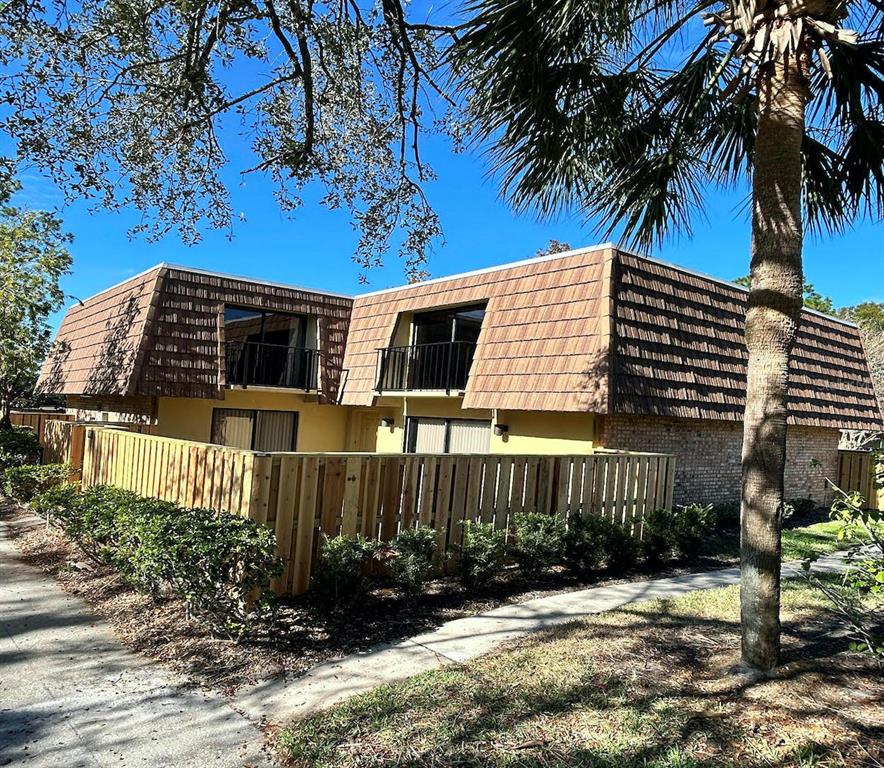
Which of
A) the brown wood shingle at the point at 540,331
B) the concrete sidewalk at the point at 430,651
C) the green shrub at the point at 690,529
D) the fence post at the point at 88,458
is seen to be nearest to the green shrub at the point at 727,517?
the green shrub at the point at 690,529

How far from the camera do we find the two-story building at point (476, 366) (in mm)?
11484

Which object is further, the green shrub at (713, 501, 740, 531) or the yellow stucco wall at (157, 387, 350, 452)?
the yellow stucco wall at (157, 387, 350, 452)

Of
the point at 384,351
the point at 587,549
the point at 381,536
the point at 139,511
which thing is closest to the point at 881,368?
the point at 384,351

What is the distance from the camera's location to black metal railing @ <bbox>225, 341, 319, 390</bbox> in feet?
54.2

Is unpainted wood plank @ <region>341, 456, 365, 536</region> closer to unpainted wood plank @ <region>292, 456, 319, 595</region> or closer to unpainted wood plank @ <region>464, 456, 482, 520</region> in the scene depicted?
unpainted wood plank @ <region>292, 456, 319, 595</region>

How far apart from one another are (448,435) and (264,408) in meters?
5.45

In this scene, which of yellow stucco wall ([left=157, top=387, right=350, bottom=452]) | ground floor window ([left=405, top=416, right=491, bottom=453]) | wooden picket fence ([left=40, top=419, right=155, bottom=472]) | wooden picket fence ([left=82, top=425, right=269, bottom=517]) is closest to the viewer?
wooden picket fence ([left=82, top=425, right=269, bottom=517])

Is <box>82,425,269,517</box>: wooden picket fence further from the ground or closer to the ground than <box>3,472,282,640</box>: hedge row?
further from the ground

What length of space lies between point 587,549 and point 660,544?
1435 mm

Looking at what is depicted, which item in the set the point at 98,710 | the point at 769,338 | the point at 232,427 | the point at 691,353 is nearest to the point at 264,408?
the point at 232,427

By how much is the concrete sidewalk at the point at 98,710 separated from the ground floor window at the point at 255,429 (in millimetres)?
10659

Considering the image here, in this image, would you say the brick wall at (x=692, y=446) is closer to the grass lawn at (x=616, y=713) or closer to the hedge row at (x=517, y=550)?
the hedge row at (x=517, y=550)

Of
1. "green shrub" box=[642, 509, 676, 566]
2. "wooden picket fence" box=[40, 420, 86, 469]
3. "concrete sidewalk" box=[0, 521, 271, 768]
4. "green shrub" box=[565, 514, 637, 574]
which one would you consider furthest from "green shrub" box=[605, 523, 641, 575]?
"wooden picket fence" box=[40, 420, 86, 469]

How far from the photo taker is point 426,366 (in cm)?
1561
